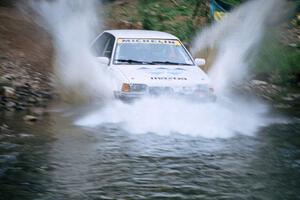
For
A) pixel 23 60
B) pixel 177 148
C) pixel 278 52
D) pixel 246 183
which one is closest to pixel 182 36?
pixel 278 52

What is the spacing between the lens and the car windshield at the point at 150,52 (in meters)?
11.9

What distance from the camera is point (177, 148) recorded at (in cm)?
921

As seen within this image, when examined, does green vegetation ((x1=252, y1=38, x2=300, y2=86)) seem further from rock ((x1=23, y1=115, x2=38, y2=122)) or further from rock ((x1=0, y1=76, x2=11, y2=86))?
rock ((x1=23, y1=115, x2=38, y2=122))

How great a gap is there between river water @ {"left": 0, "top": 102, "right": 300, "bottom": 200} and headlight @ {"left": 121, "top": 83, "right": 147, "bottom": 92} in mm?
707

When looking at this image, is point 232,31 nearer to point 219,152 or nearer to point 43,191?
point 219,152

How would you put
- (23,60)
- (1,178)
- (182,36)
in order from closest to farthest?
(1,178)
(23,60)
(182,36)

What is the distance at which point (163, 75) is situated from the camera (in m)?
11.1

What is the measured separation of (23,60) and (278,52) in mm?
7041

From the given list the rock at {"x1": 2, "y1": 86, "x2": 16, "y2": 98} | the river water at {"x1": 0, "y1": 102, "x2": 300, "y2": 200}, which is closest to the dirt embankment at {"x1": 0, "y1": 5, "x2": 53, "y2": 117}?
the rock at {"x1": 2, "y1": 86, "x2": 16, "y2": 98}

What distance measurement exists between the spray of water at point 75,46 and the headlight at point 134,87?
0.56 meters

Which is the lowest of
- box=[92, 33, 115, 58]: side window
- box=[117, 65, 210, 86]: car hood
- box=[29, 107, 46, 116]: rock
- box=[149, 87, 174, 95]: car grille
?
box=[29, 107, 46, 116]: rock

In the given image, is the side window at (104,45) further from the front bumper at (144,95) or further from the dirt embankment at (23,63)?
the front bumper at (144,95)

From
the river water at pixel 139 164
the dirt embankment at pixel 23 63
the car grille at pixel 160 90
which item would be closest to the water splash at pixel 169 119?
the car grille at pixel 160 90

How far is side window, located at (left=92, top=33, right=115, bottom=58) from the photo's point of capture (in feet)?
40.6
